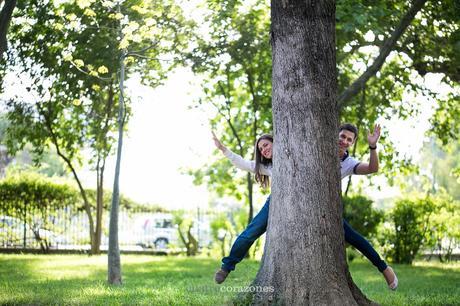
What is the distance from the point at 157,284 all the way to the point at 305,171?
5.34 meters

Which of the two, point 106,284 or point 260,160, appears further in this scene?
point 106,284

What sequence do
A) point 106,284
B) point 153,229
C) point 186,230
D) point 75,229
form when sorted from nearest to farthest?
1. point 106,284
2. point 186,230
3. point 75,229
4. point 153,229

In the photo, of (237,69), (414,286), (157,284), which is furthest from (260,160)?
(237,69)

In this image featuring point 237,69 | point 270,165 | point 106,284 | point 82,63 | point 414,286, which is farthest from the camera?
point 237,69

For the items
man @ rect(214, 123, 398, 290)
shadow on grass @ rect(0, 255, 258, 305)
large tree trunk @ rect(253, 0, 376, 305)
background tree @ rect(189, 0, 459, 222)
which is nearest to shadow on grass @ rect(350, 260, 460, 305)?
man @ rect(214, 123, 398, 290)

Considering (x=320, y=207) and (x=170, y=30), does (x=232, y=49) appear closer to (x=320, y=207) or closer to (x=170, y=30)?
(x=170, y=30)

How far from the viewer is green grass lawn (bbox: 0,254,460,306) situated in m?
7.18

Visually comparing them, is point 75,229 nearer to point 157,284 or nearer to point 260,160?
point 157,284

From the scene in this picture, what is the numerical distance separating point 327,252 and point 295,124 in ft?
4.13

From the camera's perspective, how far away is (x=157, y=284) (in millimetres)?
10297

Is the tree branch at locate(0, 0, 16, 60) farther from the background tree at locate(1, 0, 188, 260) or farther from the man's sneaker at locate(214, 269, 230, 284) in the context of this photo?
the man's sneaker at locate(214, 269, 230, 284)

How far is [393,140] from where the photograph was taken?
18938 mm

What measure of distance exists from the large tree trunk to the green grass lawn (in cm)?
99

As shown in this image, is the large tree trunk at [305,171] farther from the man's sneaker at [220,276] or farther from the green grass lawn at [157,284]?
the green grass lawn at [157,284]
